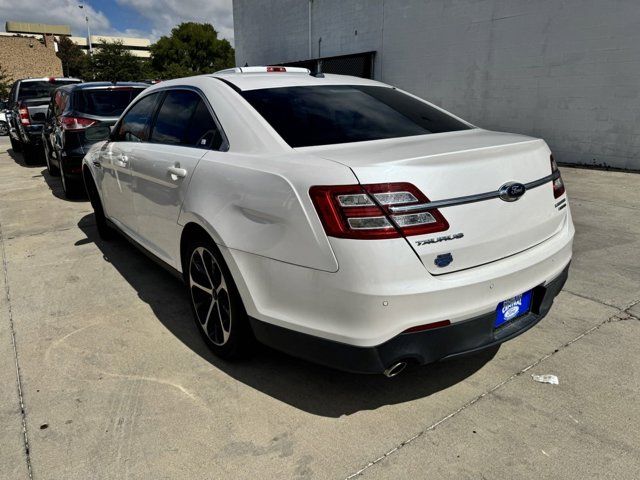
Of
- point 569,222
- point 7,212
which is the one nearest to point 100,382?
point 569,222

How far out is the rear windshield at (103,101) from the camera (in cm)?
717

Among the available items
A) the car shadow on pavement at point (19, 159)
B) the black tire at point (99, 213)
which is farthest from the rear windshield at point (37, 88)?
the black tire at point (99, 213)

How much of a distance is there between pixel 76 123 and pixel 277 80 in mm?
5113

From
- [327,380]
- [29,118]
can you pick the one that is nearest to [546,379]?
[327,380]

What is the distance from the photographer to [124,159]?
3828 mm

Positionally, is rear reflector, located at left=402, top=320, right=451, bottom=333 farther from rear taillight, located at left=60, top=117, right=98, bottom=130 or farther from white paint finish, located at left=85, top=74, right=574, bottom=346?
rear taillight, located at left=60, top=117, right=98, bottom=130

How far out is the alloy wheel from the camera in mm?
2678

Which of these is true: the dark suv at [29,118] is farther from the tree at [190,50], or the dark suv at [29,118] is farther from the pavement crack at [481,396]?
the tree at [190,50]

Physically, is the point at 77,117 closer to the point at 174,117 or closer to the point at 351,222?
the point at 174,117

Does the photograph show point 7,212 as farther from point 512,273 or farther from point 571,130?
point 571,130

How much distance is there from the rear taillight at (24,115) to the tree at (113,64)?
34.7m

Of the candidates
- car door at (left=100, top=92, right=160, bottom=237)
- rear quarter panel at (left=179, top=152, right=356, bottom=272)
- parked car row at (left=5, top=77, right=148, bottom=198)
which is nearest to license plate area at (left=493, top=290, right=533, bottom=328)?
rear quarter panel at (left=179, top=152, right=356, bottom=272)

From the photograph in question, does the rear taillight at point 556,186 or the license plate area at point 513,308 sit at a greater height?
the rear taillight at point 556,186

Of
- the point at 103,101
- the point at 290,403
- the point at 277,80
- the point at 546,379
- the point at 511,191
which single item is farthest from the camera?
the point at 103,101
